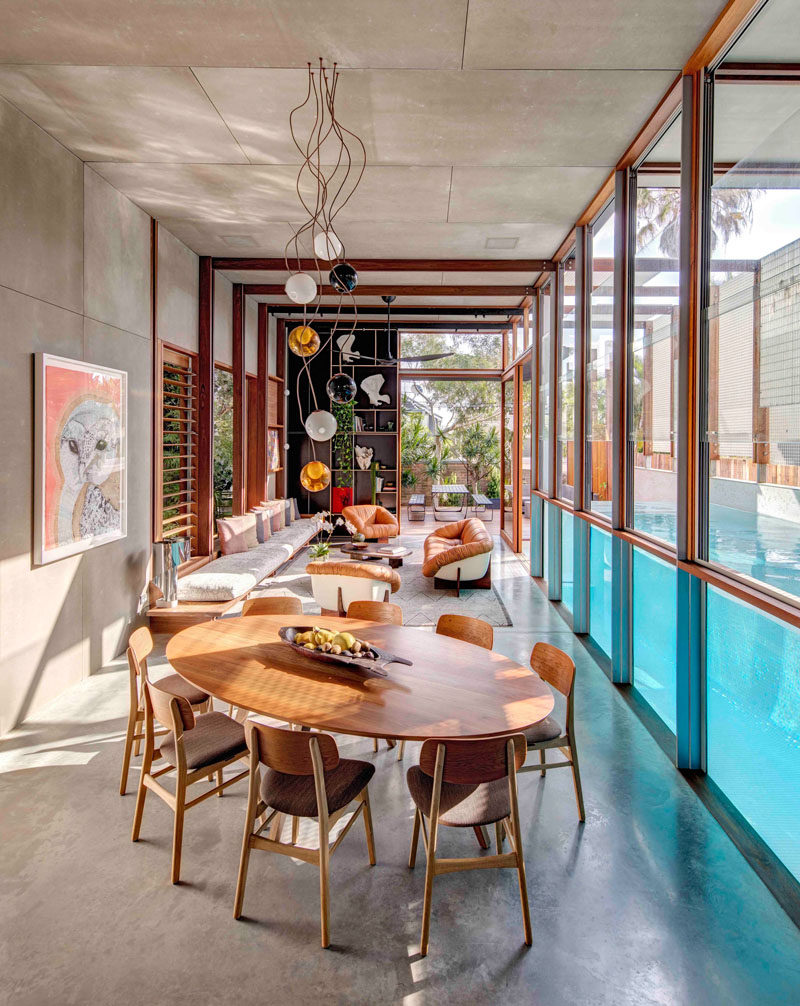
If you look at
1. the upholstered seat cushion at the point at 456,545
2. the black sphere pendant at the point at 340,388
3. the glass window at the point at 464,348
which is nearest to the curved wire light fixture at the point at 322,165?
the black sphere pendant at the point at 340,388

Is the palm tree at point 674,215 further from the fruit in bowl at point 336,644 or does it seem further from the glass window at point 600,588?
the fruit in bowl at point 336,644

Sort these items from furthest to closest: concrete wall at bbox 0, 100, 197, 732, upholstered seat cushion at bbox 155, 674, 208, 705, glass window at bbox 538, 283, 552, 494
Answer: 1. glass window at bbox 538, 283, 552, 494
2. concrete wall at bbox 0, 100, 197, 732
3. upholstered seat cushion at bbox 155, 674, 208, 705

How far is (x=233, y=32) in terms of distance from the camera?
10.2 feet

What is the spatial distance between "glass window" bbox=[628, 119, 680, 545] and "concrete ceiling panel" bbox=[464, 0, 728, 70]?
657mm

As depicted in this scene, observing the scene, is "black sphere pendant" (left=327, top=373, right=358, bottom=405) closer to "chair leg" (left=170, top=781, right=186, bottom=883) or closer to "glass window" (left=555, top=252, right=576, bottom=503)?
"chair leg" (left=170, top=781, right=186, bottom=883)

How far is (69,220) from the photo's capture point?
439 cm

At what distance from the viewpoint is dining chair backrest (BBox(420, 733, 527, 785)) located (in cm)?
216

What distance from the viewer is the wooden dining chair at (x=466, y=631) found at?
11.5ft

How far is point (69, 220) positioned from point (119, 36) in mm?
1583

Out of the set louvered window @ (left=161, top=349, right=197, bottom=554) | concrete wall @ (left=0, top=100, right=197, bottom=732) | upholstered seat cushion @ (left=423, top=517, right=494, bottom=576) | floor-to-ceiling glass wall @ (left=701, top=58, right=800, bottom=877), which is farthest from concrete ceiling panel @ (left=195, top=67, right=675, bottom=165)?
upholstered seat cushion @ (left=423, top=517, right=494, bottom=576)

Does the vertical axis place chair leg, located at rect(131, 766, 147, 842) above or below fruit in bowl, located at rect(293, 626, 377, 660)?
below

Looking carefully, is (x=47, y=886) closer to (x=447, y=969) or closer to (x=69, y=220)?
(x=447, y=969)

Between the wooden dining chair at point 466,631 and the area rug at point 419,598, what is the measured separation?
6.82 ft

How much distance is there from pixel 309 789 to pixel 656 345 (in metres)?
3.19
